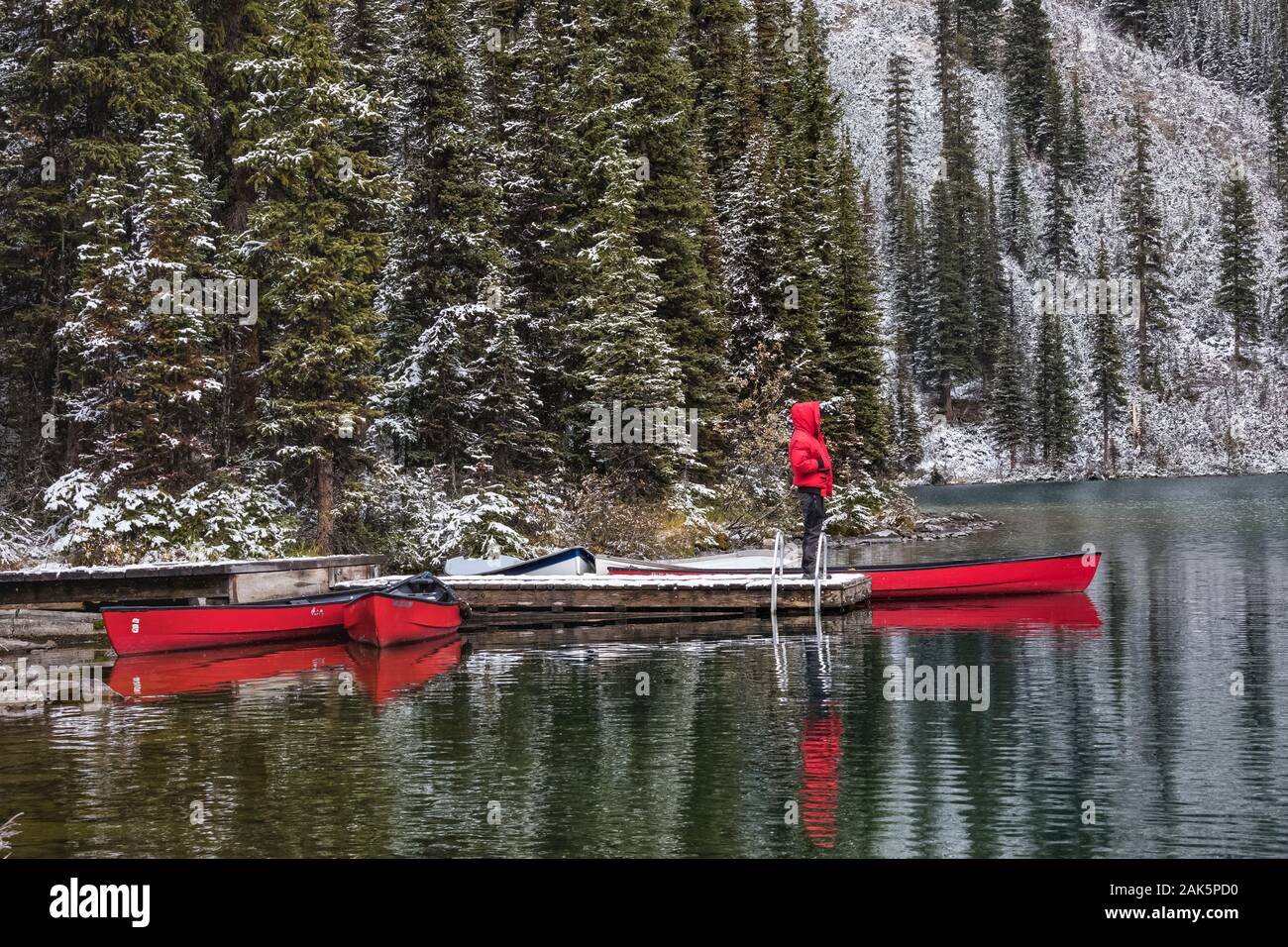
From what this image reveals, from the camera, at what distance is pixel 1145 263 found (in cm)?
11200

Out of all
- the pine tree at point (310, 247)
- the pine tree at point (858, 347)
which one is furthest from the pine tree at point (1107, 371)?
the pine tree at point (310, 247)

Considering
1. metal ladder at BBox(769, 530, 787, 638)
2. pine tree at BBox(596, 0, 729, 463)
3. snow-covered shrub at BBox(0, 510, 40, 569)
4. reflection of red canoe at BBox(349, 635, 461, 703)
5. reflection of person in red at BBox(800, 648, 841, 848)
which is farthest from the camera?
pine tree at BBox(596, 0, 729, 463)

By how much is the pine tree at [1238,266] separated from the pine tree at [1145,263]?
5.49 metres

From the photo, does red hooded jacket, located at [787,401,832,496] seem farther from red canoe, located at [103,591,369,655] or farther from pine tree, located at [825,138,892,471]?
pine tree, located at [825,138,892,471]

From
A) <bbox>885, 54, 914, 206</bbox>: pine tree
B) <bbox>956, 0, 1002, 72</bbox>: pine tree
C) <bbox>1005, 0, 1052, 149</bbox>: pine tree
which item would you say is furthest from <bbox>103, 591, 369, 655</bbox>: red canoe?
<bbox>956, 0, 1002, 72</bbox>: pine tree

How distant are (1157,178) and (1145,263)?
2614 cm

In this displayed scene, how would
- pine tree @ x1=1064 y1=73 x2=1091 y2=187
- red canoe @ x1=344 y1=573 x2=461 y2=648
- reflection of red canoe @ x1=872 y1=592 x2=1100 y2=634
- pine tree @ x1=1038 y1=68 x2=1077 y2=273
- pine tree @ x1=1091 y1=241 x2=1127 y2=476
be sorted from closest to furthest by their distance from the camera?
reflection of red canoe @ x1=872 y1=592 x2=1100 y2=634, red canoe @ x1=344 y1=573 x2=461 y2=648, pine tree @ x1=1091 y1=241 x2=1127 y2=476, pine tree @ x1=1038 y1=68 x2=1077 y2=273, pine tree @ x1=1064 y1=73 x2=1091 y2=187

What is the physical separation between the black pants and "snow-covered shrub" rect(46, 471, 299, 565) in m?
13.6

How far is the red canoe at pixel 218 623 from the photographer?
22.1 metres

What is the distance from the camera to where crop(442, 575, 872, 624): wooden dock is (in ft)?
83.1

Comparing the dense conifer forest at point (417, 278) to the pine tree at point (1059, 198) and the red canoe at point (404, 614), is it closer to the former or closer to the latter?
the red canoe at point (404, 614)
